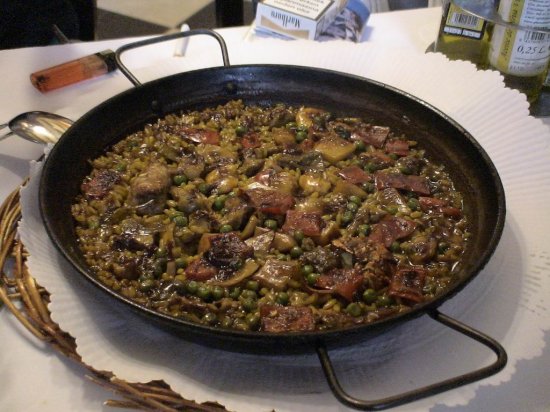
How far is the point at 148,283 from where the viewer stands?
1.84 m

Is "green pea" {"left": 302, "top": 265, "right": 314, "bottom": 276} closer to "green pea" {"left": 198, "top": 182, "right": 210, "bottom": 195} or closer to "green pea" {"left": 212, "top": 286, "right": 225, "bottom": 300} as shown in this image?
"green pea" {"left": 212, "top": 286, "right": 225, "bottom": 300}

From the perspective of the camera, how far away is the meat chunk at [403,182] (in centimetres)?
223

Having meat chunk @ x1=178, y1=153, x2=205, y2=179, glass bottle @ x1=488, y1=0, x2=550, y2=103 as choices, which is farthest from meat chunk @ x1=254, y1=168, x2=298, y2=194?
glass bottle @ x1=488, y1=0, x2=550, y2=103

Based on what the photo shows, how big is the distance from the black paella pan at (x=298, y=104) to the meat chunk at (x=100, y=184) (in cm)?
5

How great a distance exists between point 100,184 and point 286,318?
38.7 inches

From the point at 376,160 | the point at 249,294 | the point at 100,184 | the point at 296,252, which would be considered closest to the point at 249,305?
the point at 249,294

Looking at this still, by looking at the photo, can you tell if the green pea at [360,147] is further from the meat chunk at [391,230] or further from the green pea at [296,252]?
the green pea at [296,252]

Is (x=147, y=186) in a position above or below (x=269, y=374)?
above

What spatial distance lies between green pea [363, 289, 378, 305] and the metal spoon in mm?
1553

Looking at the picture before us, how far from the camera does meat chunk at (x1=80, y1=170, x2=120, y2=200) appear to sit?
217 centimetres

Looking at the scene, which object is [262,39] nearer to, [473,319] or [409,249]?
[409,249]

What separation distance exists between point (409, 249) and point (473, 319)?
12.4 inches

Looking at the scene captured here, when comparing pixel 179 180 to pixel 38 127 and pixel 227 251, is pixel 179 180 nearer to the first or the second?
pixel 227 251

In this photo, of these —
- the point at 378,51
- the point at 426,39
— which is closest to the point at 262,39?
the point at 378,51
